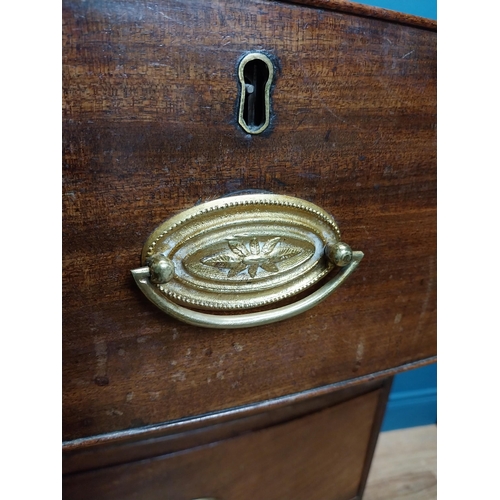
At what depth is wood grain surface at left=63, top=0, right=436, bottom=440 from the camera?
11.8 inches

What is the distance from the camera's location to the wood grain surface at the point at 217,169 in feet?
0.98

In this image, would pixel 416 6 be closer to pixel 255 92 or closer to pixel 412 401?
pixel 255 92

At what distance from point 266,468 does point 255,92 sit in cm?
42

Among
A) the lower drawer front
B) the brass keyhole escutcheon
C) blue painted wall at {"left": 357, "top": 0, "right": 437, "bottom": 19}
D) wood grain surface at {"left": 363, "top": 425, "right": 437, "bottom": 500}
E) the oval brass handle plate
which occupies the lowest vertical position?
wood grain surface at {"left": 363, "top": 425, "right": 437, "bottom": 500}

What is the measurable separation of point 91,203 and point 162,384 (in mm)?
164

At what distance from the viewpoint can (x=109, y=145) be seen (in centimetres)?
30

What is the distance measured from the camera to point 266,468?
1.76ft

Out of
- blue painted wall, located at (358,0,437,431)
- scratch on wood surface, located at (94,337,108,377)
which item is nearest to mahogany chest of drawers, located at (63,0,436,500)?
scratch on wood surface, located at (94,337,108,377)

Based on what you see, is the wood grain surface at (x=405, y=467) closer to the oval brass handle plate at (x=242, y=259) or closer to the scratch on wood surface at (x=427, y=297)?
the scratch on wood surface at (x=427, y=297)

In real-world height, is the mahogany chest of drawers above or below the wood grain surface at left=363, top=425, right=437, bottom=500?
above

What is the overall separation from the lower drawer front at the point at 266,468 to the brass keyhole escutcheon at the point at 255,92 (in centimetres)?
33

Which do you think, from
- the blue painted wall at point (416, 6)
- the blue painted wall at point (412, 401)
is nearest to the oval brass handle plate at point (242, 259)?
the blue painted wall at point (416, 6)

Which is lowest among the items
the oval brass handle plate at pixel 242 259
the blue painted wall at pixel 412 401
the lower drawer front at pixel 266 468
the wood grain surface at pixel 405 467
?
the wood grain surface at pixel 405 467

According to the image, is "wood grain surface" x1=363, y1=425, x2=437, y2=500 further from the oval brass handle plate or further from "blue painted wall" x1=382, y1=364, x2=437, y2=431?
the oval brass handle plate
